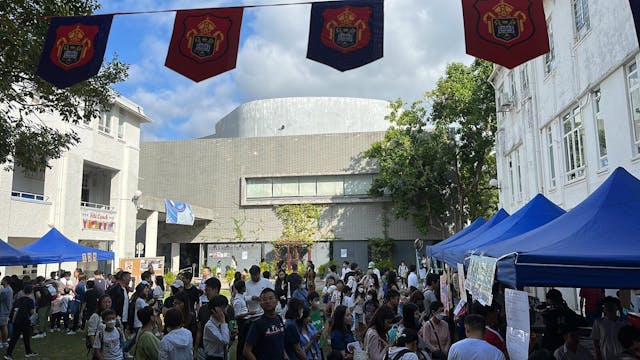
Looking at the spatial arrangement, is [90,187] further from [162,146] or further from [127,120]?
[162,146]

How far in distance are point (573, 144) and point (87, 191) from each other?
26.0m

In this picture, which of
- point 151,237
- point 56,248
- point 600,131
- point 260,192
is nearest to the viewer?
point 600,131

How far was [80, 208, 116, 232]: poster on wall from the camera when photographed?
25525mm

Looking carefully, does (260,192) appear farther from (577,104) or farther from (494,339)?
(494,339)

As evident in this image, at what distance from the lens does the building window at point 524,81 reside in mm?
16741

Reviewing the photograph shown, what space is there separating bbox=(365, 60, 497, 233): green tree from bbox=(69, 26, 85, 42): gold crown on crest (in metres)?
22.8

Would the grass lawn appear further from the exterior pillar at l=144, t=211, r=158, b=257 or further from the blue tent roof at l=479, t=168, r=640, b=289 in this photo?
the exterior pillar at l=144, t=211, r=158, b=257

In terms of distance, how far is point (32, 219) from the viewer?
72.3ft

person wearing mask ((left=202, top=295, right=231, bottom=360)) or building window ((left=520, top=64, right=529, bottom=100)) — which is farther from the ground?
building window ((left=520, top=64, right=529, bottom=100))

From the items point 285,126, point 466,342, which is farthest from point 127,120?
point 466,342

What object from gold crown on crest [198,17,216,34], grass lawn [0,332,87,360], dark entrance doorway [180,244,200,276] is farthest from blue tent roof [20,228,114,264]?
dark entrance doorway [180,244,200,276]

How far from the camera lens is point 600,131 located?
37.9 feet

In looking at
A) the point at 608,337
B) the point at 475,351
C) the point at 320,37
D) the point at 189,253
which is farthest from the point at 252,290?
the point at 189,253

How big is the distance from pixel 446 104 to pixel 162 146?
22.7 metres
